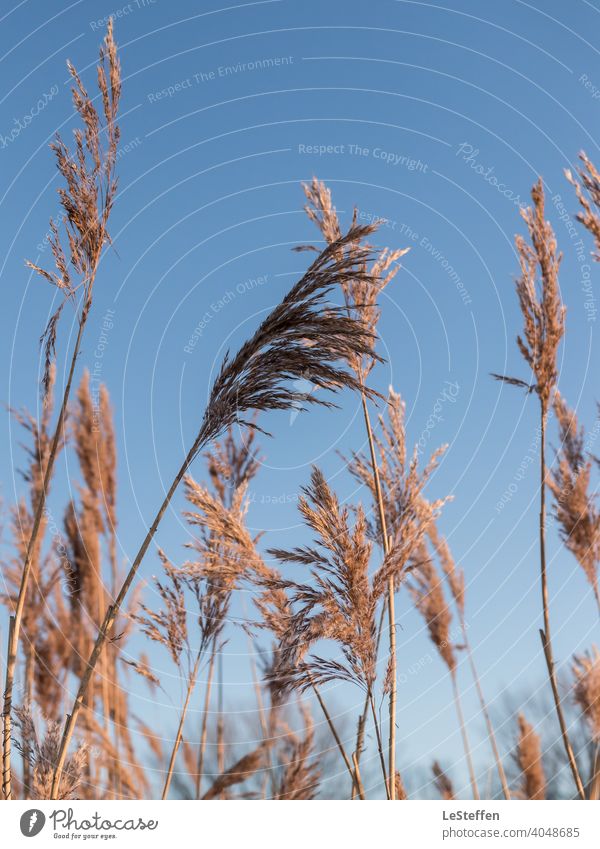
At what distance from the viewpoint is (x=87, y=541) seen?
5.99m

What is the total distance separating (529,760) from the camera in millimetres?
5840

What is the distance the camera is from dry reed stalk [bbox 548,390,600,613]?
15.8ft

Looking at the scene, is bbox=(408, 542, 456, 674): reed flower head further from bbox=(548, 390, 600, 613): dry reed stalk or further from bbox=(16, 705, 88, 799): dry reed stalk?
bbox=(16, 705, 88, 799): dry reed stalk

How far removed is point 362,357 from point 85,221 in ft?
5.17

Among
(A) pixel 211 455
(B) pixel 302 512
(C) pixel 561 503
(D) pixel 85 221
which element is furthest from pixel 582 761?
(D) pixel 85 221

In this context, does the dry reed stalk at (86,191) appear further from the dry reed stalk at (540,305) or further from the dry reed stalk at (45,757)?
the dry reed stalk at (540,305)

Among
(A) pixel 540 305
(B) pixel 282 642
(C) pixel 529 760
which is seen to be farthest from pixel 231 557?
(C) pixel 529 760

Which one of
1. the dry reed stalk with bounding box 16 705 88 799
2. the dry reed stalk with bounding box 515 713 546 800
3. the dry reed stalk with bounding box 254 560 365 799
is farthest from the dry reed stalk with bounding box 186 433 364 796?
the dry reed stalk with bounding box 515 713 546 800

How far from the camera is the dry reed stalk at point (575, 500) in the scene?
4.82 m

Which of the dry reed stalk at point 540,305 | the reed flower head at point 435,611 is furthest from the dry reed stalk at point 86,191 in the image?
the reed flower head at point 435,611
